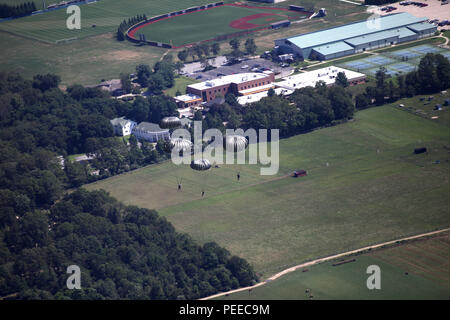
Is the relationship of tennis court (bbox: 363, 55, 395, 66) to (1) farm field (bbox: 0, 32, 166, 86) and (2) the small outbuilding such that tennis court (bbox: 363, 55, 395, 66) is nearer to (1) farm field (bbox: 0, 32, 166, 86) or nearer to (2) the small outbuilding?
(2) the small outbuilding

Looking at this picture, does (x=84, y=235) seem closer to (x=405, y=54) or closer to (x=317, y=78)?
(x=317, y=78)

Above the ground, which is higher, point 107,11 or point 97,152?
point 107,11

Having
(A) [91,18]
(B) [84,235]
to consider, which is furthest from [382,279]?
(A) [91,18]

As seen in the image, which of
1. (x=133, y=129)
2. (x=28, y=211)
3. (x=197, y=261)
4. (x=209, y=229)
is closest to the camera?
(x=197, y=261)

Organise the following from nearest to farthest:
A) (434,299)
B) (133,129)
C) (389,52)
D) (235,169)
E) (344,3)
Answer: (434,299) < (235,169) < (133,129) < (389,52) < (344,3)

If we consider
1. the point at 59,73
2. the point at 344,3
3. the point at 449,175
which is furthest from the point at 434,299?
the point at 344,3

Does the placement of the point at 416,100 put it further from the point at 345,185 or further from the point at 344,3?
the point at 344,3

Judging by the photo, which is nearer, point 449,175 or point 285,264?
point 285,264
